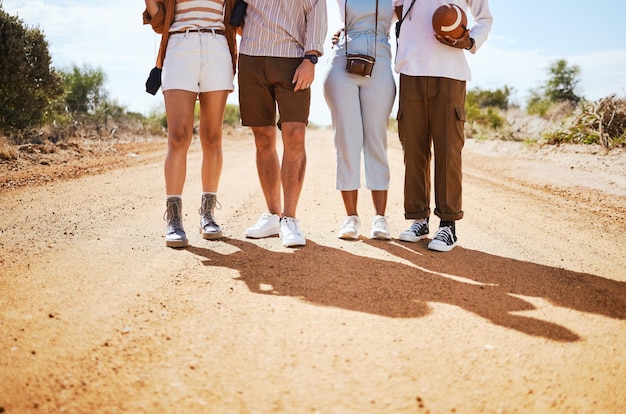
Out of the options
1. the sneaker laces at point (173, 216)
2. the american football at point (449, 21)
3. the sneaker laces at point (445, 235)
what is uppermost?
the american football at point (449, 21)

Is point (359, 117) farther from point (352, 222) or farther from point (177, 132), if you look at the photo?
point (177, 132)

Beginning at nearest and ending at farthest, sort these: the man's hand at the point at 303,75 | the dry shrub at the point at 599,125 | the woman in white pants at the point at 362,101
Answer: the man's hand at the point at 303,75, the woman in white pants at the point at 362,101, the dry shrub at the point at 599,125

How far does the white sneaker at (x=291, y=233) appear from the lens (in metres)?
3.80

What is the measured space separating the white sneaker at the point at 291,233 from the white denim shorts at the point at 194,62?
43.8 inches

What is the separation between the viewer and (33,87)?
12758mm

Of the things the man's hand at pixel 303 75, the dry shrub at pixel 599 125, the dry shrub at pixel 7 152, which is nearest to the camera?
the man's hand at pixel 303 75

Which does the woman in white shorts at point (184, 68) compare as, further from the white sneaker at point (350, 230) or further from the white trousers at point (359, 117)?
the white sneaker at point (350, 230)

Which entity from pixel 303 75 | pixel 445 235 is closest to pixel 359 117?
pixel 303 75

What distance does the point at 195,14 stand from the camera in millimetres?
3773

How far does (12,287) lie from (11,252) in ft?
2.65

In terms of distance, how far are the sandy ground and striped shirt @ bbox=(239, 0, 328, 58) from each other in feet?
4.75

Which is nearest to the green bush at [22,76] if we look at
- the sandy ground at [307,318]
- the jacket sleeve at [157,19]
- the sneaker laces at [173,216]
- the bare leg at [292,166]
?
the sandy ground at [307,318]

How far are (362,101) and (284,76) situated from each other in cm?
65

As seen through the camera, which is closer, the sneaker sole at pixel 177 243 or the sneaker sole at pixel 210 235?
the sneaker sole at pixel 177 243
